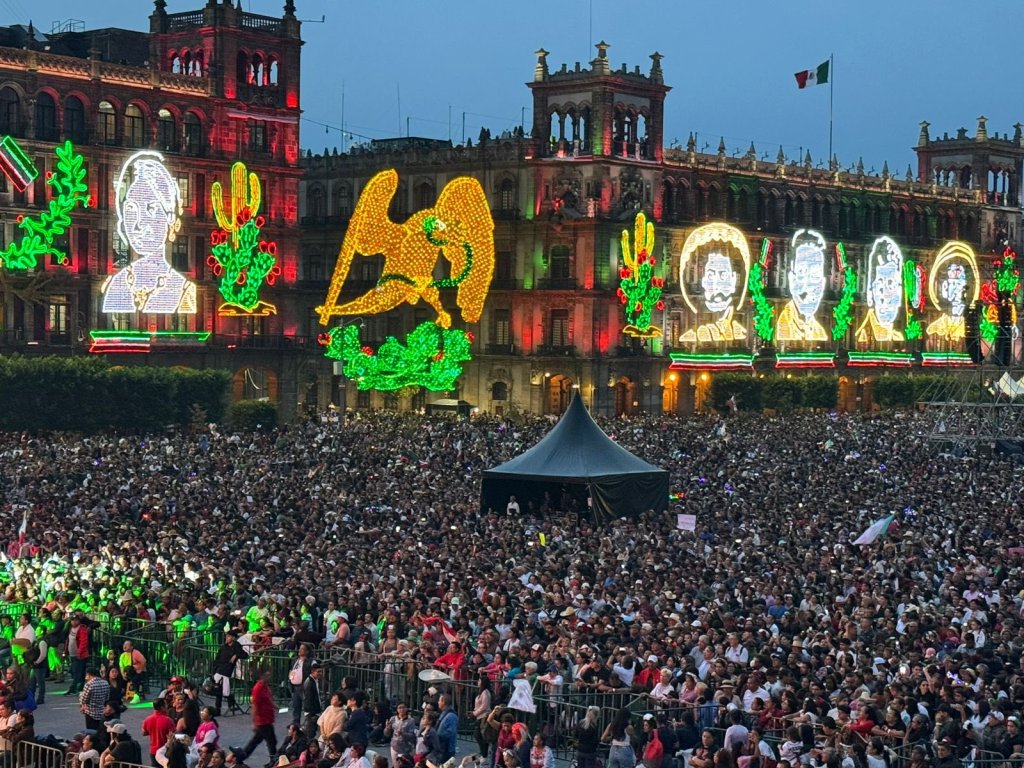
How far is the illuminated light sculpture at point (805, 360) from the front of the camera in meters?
95.5

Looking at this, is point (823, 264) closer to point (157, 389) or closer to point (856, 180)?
point (856, 180)

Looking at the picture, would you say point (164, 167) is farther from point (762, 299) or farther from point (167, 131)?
point (762, 299)

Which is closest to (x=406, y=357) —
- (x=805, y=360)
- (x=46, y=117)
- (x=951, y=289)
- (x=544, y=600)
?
(x=46, y=117)

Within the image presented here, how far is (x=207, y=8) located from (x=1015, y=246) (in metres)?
61.1

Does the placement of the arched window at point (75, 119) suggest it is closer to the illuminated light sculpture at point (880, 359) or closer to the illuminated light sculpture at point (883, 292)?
the illuminated light sculpture at point (880, 359)

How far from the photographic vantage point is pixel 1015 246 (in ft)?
381

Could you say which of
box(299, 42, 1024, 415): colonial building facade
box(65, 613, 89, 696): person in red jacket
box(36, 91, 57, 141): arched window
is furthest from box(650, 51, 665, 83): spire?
box(65, 613, 89, 696): person in red jacket

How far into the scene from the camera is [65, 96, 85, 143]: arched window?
72625 mm

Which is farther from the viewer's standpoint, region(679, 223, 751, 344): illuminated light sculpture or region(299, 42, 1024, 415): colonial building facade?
region(679, 223, 751, 344): illuminated light sculpture

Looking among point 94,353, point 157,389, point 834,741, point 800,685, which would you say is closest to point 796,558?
point 800,685

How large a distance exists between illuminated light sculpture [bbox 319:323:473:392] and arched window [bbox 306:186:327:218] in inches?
519

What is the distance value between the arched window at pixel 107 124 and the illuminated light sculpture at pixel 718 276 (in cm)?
3039

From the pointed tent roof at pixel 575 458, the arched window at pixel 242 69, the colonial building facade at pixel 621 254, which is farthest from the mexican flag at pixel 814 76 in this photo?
the pointed tent roof at pixel 575 458

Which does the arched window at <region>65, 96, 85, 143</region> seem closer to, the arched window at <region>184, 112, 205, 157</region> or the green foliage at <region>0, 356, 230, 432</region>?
the arched window at <region>184, 112, 205, 157</region>
